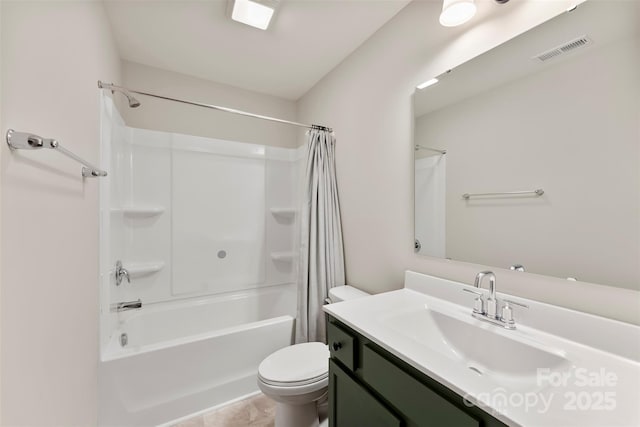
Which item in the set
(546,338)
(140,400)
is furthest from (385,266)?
(140,400)

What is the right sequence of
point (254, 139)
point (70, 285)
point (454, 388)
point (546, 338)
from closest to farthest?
point (454, 388)
point (546, 338)
point (70, 285)
point (254, 139)

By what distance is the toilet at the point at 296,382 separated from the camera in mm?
1288

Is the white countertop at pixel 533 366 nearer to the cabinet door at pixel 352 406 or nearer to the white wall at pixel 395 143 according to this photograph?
the white wall at pixel 395 143

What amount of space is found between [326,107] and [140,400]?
2.42m

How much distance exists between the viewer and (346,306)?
115 cm

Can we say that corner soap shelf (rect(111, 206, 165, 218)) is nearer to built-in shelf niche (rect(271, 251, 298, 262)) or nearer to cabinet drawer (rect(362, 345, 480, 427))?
built-in shelf niche (rect(271, 251, 298, 262))

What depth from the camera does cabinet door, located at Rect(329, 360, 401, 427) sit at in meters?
0.84

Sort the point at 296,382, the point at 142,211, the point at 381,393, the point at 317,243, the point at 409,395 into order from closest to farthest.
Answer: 1. the point at 409,395
2. the point at 381,393
3. the point at 296,382
4. the point at 317,243
5. the point at 142,211

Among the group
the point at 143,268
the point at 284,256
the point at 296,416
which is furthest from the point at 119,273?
the point at 296,416

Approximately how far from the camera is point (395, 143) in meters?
→ 1.59

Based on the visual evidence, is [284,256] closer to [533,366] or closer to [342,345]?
[342,345]

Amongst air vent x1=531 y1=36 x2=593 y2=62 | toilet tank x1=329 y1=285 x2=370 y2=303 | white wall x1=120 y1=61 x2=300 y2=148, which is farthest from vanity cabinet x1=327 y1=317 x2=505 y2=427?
white wall x1=120 y1=61 x2=300 y2=148

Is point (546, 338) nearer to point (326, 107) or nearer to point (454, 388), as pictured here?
point (454, 388)

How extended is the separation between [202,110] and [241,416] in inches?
98.4
